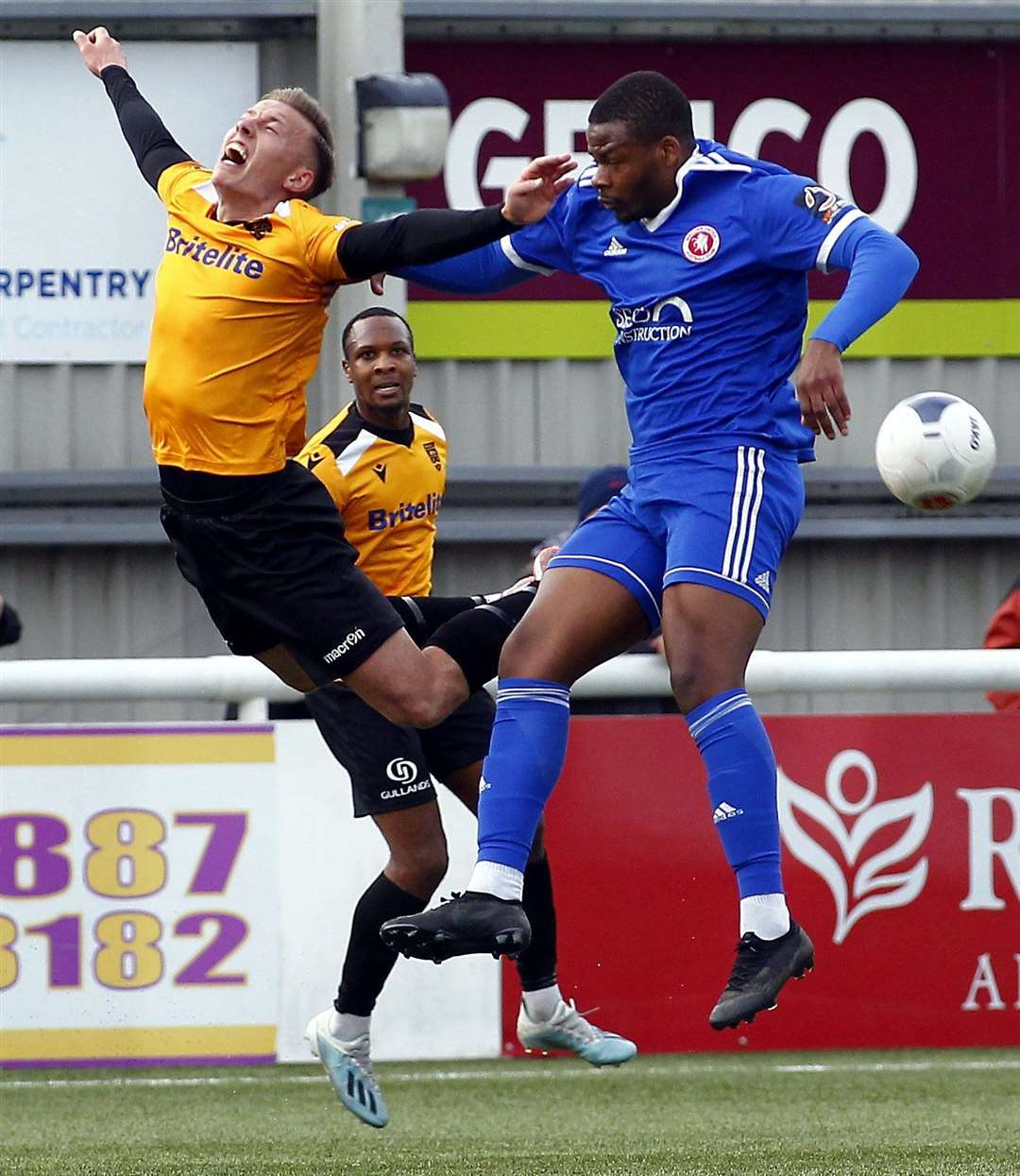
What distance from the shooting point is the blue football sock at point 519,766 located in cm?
502

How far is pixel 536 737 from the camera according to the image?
509 centimetres

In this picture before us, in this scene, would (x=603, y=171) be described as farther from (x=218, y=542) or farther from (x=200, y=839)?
(x=200, y=839)

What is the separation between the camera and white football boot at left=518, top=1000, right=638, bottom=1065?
19.5ft

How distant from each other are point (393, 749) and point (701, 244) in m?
1.89

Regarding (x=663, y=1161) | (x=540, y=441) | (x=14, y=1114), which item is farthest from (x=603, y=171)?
(x=540, y=441)

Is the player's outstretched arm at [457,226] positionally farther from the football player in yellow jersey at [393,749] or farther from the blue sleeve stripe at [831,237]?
the football player in yellow jersey at [393,749]

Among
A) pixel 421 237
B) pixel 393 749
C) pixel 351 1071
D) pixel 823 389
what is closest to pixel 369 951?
pixel 351 1071

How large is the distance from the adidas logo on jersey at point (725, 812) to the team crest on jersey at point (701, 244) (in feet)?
4.13

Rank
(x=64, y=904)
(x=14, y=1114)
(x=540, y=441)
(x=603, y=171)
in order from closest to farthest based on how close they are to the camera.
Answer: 1. (x=603, y=171)
2. (x=14, y=1114)
3. (x=64, y=904)
4. (x=540, y=441)

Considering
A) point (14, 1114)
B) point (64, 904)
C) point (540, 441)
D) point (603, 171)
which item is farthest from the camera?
point (540, 441)

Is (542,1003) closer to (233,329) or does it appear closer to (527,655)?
(527,655)

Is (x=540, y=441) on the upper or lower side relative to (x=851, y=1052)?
upper

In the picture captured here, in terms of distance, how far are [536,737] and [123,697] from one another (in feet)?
7.96

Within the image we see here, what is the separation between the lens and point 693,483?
5059mm
